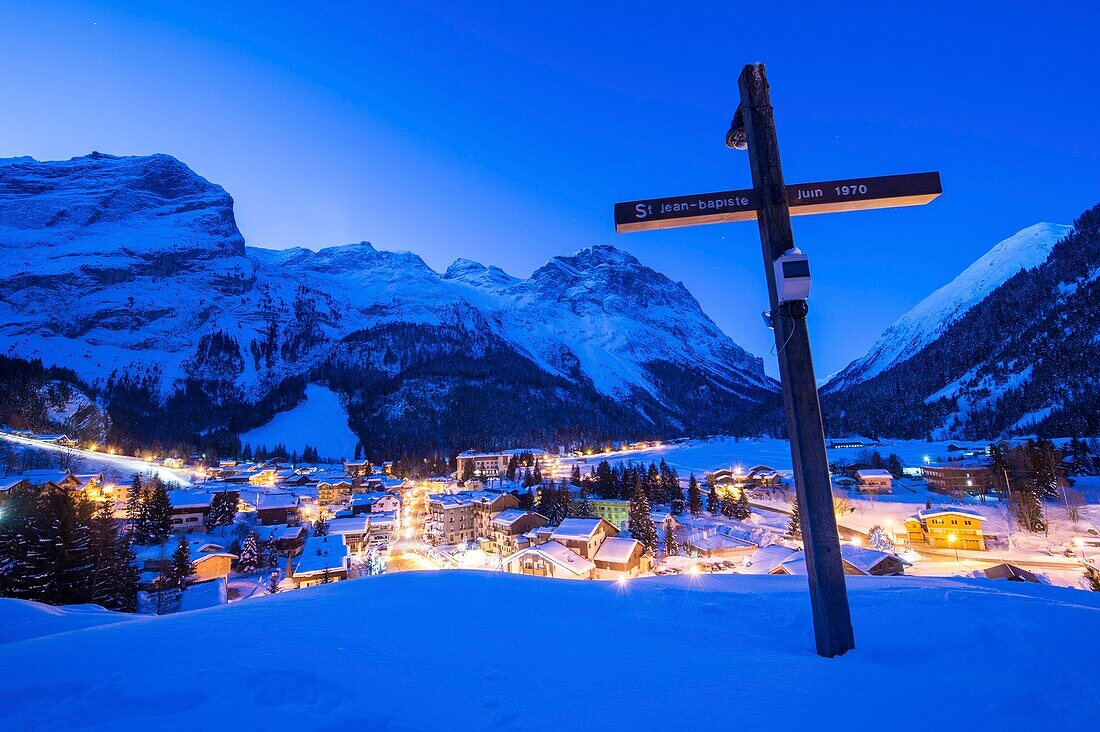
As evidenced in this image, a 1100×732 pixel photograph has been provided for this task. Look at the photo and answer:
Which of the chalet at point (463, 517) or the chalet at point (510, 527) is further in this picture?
the chalet at point (463, 517)

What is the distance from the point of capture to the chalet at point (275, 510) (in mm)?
54188

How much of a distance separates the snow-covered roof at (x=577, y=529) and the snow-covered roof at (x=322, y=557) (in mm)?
15223

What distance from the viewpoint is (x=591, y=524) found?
115ft

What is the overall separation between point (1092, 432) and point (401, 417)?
13934 cm

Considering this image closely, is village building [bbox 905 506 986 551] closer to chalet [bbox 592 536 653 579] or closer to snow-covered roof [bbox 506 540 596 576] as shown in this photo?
chalet [bbox 592 536 653 579]

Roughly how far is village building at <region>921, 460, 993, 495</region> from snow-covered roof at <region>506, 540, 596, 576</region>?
153ft

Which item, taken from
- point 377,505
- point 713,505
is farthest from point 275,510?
point 713,505

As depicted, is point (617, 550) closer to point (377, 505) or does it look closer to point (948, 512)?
point (948, 512)

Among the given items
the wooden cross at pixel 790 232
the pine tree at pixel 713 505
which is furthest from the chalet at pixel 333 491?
the wooden cross at pixel 790 232

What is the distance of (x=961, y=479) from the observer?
2108 inches

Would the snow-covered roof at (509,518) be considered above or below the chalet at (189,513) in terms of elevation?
below

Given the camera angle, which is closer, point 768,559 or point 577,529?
point 768,559

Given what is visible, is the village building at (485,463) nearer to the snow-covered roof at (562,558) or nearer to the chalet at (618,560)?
the chalet at (618,560)

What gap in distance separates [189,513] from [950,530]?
67.6m
